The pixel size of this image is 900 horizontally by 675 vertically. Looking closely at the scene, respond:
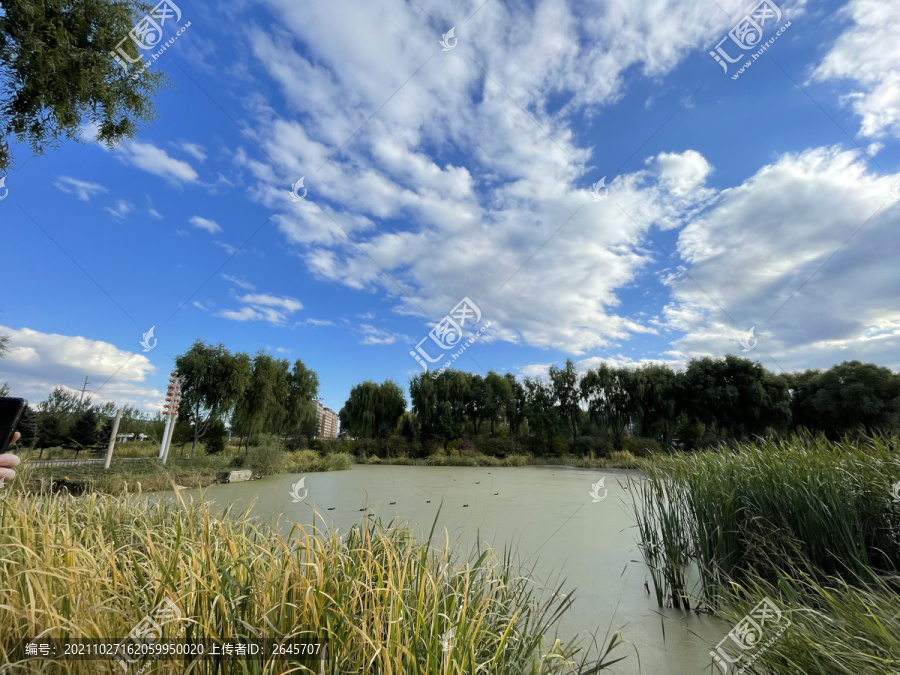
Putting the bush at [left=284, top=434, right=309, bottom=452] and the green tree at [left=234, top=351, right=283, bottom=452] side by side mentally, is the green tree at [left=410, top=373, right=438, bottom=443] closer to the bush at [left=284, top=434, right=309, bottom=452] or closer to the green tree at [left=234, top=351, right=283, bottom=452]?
the bush at [left=284, top=434, right=309, bottom=452]

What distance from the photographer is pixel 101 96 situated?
5.27m

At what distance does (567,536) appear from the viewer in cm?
502

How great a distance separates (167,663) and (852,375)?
27.9 metres

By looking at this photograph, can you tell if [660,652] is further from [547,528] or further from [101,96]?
[101,96]

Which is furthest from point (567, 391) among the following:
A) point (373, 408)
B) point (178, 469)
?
point (178, 469)

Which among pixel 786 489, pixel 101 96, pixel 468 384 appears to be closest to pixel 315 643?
pixel 786 489

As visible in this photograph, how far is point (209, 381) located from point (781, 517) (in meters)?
17.5

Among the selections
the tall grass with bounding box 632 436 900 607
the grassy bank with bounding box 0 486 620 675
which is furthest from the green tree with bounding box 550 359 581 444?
the grassy bank with bounding box 0 486 620 675

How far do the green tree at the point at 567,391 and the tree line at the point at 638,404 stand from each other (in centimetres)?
6

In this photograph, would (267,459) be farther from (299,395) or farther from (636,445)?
(636,445)

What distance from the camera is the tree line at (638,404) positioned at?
20266 millimetres

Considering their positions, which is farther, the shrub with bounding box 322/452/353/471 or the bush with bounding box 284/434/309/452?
the bush with bounding box 284/434/309/452

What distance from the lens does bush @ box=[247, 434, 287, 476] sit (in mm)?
12094

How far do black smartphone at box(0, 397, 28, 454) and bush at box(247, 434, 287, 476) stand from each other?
1159 cm
